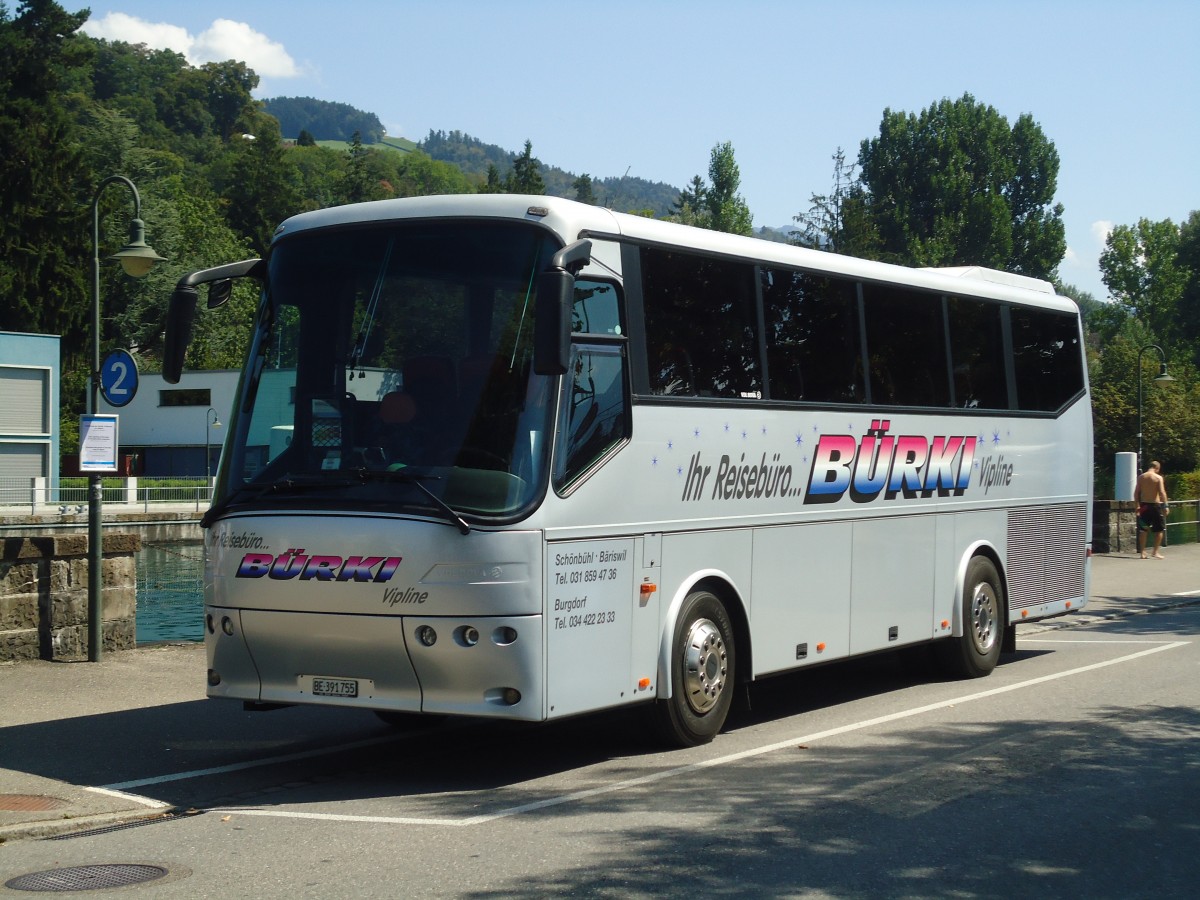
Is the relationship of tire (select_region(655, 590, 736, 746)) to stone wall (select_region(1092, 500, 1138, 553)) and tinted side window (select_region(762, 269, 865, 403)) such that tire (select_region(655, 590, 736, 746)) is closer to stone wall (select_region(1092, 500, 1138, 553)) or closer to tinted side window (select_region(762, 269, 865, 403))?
tinted side window (select_region(762, 269, 865, 403))

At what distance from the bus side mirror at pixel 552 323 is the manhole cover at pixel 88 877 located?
3287 mm

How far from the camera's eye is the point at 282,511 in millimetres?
9062

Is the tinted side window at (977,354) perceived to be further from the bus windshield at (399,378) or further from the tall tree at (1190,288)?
the tall tree at (1190,288)

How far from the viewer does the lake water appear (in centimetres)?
2088

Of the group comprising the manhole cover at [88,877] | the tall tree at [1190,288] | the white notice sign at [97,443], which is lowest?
the manhole cover at [88,877]

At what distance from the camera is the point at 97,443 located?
46.8ft

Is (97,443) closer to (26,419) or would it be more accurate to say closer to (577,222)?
(577,222)

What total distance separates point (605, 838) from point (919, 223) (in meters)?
92.6

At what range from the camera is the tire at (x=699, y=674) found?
392 inches

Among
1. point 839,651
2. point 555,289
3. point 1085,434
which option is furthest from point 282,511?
point 1085,434

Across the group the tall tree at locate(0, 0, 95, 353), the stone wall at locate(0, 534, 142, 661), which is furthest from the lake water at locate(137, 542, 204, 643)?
the tall tree at locate(0, 0, 95, 353)

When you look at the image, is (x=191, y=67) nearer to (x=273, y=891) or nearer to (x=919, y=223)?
(x=919, y=223)

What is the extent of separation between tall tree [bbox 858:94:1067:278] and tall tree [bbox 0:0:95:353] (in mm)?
47185

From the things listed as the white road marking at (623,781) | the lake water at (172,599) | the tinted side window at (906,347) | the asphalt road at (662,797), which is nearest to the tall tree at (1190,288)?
the lake water at (172,599)
